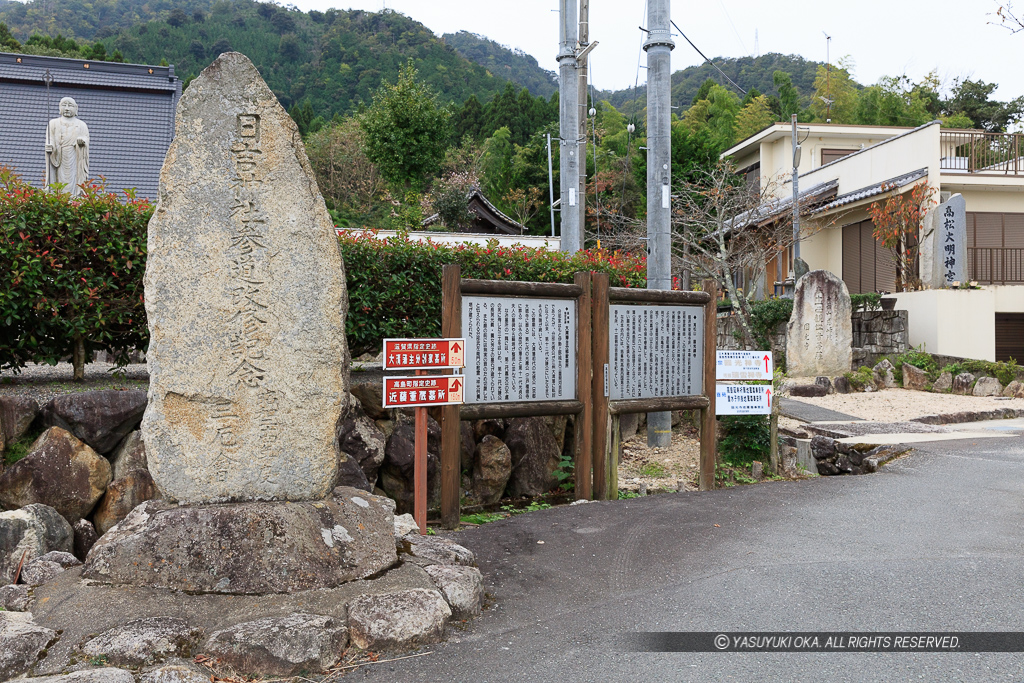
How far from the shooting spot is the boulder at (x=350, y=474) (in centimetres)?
627

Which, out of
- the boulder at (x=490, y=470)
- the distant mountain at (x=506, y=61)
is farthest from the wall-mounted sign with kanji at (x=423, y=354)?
the distant mountain at (x=506, y=61)

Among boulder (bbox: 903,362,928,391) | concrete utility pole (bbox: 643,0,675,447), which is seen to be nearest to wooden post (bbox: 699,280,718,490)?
concrete utility pole (bbox: 643,0,675,447)

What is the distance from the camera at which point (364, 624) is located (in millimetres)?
3945

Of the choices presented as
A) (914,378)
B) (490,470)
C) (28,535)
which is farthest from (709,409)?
(914,378)

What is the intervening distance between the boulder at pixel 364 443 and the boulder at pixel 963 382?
1394 centimetres

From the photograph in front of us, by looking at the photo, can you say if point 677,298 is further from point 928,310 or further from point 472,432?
point 928,310

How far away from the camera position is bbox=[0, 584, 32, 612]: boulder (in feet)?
13.5

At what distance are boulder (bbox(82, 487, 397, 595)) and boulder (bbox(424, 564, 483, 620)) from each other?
1.20ft

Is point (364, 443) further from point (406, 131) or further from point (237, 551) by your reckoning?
→ point (406, 131)

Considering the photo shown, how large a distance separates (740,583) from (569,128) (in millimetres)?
8026

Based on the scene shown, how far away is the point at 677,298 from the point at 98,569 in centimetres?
576

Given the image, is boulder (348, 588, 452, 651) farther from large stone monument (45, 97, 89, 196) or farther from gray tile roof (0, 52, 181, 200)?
gray tile roof (0, 52, 181, 200)

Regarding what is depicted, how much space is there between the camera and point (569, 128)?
1119 centimetres

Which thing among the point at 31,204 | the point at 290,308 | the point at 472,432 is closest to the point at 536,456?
the point at 472,432
